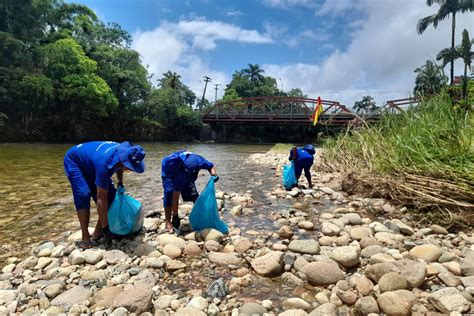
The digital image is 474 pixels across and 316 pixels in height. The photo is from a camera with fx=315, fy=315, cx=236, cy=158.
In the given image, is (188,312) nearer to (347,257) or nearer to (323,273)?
(323,273)

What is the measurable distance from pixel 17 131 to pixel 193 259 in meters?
28.4

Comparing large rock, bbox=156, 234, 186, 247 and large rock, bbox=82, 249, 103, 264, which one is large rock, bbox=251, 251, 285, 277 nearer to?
large rock, bbox=156, 234, 186, 247

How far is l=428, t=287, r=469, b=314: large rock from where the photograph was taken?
6.99ft

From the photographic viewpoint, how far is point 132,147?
127 inches

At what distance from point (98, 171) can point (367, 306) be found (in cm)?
269

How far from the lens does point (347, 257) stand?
296cm

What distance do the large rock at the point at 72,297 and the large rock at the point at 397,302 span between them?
220cm

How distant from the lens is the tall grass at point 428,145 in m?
4.07

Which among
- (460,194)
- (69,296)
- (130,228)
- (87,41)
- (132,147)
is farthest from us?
(87,41)

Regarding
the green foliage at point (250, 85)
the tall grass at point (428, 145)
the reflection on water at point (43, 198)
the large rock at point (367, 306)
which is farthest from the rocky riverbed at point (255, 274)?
the green foliage at point (250, 85)

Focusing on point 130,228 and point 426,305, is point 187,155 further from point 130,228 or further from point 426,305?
point 426,305

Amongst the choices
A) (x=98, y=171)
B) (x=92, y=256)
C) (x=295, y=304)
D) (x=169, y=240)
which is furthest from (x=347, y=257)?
(x=98, y=171)

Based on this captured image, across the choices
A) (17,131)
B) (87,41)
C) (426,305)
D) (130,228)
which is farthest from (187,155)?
(87,41)

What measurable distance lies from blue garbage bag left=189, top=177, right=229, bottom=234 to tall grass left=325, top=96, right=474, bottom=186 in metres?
2.93
